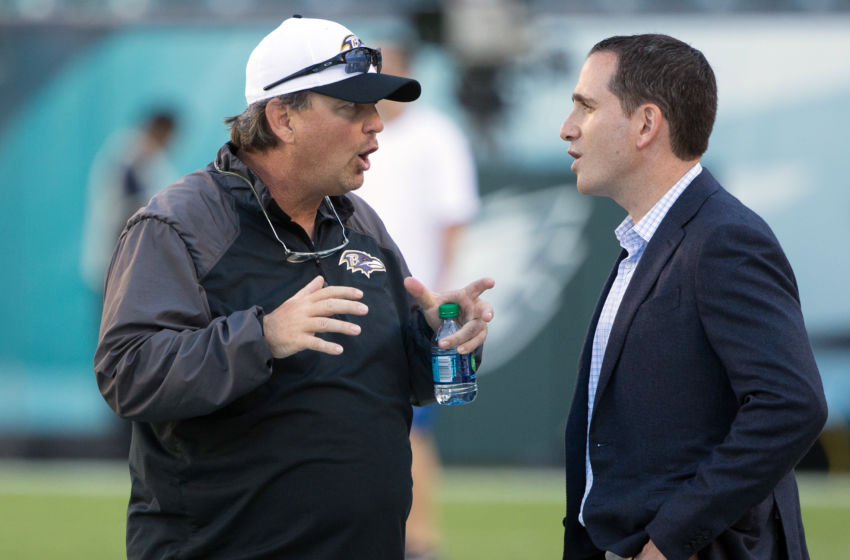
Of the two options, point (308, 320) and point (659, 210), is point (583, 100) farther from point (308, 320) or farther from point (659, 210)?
point (308, 320)

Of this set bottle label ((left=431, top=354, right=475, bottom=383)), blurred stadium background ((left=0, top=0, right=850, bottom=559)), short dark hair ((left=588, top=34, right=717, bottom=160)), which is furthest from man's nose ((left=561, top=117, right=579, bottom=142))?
blurred stadium background ((left=0, top=0, right=850, bottom=559))

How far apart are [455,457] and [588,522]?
6008 mm

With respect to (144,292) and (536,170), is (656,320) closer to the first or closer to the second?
(144,292)

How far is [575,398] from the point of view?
329 cm

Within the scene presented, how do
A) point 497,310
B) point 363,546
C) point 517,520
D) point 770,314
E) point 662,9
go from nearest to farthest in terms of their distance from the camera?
point 770,314
point 363,546
point 517,520
point 497,310
point 662,9

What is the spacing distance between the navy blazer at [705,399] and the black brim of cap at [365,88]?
91 cm

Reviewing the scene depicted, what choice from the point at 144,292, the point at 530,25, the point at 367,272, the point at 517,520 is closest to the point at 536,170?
the point at 530,25

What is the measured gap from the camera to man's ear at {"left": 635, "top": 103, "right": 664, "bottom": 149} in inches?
123

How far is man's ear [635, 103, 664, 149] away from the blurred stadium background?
553 centimetres

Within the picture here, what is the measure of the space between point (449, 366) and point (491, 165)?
6.06 meters

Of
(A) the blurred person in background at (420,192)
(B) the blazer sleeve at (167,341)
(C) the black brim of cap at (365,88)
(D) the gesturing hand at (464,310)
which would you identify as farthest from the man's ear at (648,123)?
(A) the blurred person in background at (420,192)

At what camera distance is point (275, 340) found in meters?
2.97

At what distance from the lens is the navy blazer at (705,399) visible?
279 cm

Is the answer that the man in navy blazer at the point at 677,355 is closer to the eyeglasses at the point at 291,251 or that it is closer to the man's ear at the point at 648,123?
the man's ear at the point at 648,123
